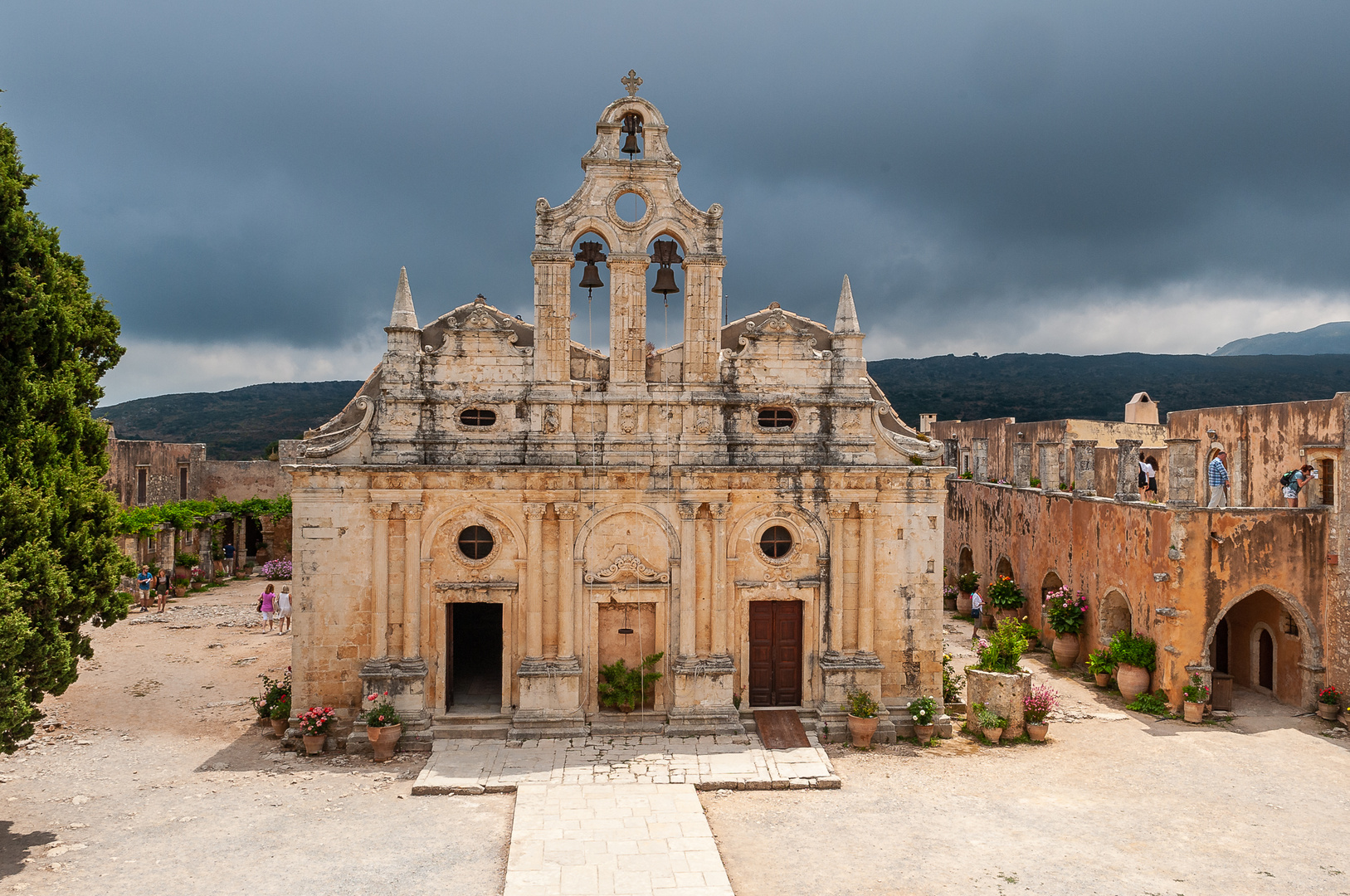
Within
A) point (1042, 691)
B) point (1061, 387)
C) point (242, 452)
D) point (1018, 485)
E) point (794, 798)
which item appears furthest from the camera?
point (1061, 387)

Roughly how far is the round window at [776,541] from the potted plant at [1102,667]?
9.40 meters

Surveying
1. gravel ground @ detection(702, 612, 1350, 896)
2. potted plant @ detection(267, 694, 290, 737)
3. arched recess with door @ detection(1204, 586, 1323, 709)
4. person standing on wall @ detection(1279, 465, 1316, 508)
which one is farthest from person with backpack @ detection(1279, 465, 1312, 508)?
potted plant @ detection(267, 694, 290, 737)

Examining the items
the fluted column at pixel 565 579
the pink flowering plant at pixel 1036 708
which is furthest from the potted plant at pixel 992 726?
the fluted column at pixel 565 579

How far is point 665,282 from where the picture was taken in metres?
18.4

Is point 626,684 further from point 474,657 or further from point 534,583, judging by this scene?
point 474,657

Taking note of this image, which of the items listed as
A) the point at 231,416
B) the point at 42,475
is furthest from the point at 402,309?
the point at 231,416

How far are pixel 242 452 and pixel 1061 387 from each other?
93933mm

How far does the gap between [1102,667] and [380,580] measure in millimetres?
17708

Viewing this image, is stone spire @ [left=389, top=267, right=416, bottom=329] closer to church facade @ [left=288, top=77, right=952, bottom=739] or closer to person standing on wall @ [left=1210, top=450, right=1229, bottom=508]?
church facade @ [left=288, top=77, right=952, bottom=739]

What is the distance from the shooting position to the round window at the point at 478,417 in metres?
17.5

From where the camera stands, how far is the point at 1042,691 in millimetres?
18156

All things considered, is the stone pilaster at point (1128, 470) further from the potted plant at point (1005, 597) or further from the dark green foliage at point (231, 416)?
the dark green foliage at point (231, 416)

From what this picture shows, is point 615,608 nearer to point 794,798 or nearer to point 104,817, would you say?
point 794,798

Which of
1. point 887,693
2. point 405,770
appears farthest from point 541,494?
point 887,693
